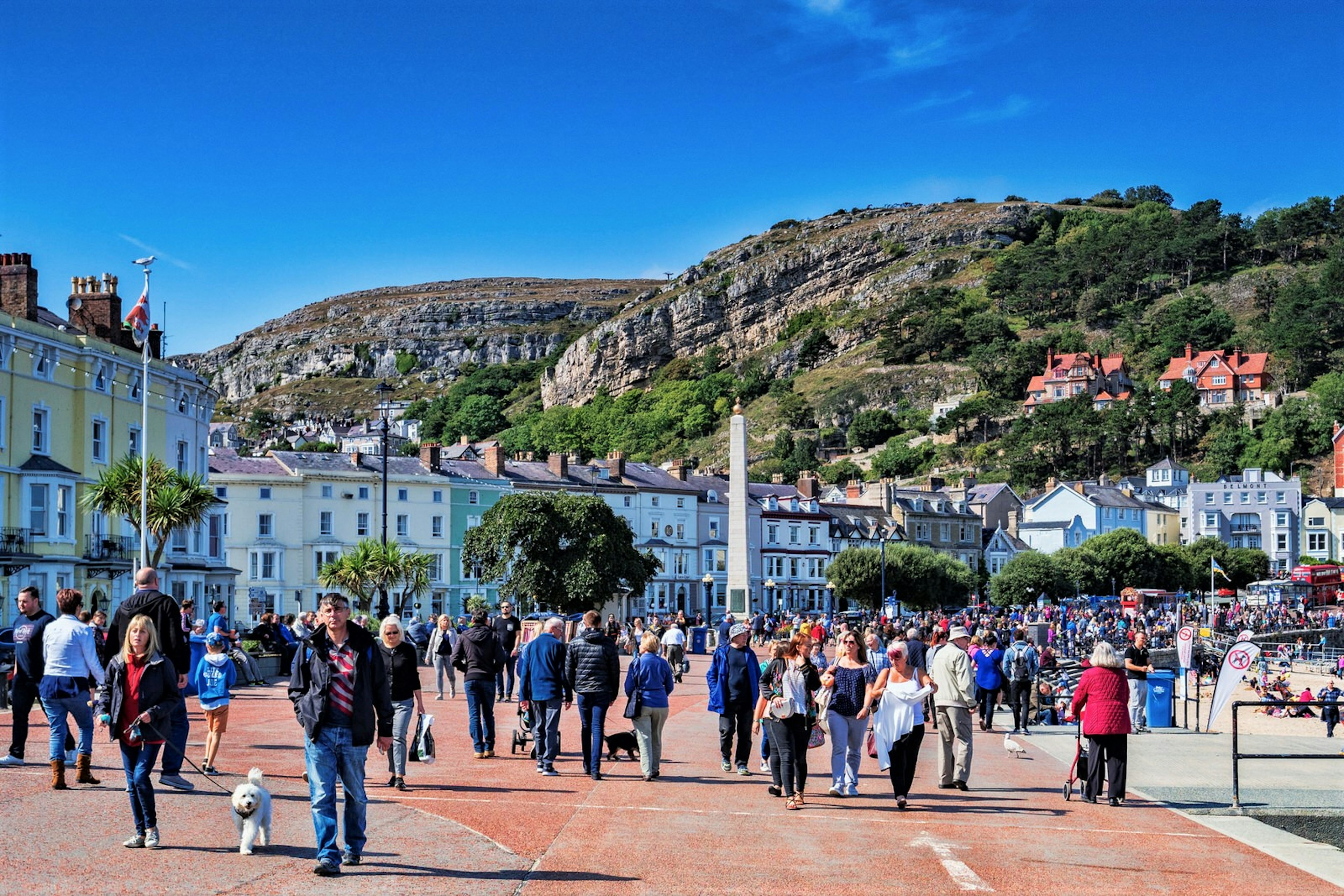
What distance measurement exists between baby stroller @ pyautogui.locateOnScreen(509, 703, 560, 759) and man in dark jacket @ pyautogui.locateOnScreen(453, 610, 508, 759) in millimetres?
384

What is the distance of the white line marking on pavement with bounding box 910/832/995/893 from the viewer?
9227 millimetres

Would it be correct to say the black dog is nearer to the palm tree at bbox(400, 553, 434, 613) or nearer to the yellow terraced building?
the yellow terraced building

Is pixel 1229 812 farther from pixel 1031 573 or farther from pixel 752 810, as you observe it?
pixel 1031 573

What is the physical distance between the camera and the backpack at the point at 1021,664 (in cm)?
2209

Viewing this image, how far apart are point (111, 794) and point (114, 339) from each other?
36368 millimetres

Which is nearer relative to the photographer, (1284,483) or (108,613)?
(108,613)

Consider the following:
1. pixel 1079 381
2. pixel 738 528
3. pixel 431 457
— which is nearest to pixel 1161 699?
pixel 738 528

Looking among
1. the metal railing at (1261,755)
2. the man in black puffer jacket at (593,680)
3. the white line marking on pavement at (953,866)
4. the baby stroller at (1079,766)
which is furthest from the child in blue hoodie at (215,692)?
the metal railing at (1261,755)

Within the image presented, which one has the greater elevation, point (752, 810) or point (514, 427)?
point (514, 427)

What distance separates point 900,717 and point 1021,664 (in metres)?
9.73

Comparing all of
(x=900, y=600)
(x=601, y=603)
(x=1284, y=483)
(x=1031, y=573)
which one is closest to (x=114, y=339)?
(x=601, y=603)

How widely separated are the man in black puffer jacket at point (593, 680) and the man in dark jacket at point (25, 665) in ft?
15.9

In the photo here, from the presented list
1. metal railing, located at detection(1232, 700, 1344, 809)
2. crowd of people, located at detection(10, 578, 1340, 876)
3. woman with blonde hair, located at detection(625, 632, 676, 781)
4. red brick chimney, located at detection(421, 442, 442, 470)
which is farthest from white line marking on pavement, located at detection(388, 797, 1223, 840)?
red brick chimney, located at detection(421, 442, 442, 470)

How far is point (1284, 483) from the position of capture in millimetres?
117562
